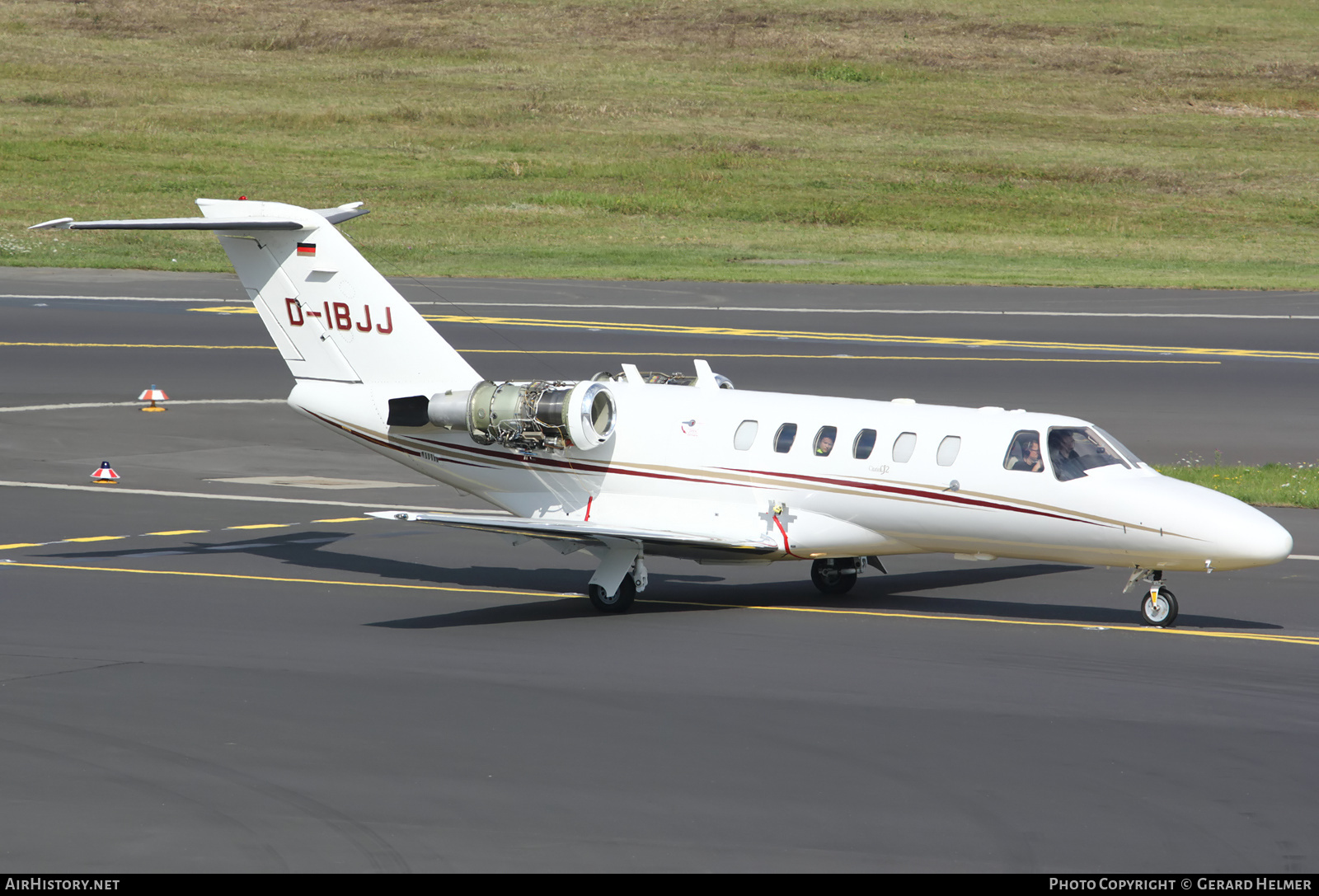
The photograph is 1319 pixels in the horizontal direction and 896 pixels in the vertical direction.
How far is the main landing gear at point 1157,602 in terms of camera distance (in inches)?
829

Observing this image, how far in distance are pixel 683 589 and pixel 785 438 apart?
3.06m

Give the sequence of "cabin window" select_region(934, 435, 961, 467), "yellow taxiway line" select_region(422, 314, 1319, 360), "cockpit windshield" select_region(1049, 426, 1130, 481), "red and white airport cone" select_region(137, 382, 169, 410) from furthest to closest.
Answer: "yellow taxiway line" select_region(422, 314, 1319, 360)
"red and white airport cone" select_region(137, 382, 169, 410)
"cabin window" select_region(934, 435, 961, 467)
"cockpit windshield" select_region(1049, 426, 1130, 481)

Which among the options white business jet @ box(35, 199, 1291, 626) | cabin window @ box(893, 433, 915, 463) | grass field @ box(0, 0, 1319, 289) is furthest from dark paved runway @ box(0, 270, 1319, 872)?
grass field @ box(0, 0, 1319, 289)

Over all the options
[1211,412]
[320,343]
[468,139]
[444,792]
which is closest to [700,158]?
[468,139]

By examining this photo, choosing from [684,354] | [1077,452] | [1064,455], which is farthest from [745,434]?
[684,354]

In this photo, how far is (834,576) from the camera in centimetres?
2348

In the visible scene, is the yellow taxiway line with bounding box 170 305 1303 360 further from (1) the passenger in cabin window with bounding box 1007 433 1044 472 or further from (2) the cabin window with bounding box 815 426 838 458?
(1) the passenger in cabin window with bounding box 1007 433 1044 472

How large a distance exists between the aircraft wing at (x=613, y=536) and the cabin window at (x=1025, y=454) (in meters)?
3.19

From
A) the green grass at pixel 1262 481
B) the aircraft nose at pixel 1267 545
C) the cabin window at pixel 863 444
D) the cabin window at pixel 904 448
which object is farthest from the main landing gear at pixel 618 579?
the green grass at pixel 1262 481

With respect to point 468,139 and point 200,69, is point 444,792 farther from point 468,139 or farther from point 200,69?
point 200,69

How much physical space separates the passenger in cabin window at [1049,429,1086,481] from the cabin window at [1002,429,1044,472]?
0.16m

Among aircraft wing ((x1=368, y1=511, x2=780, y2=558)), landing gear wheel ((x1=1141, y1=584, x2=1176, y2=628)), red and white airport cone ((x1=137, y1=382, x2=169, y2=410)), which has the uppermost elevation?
red and white airport cone ((x1=137, y1=382, x2=169, y2=410))

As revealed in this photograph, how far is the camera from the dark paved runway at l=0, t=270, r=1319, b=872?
13719 mm
